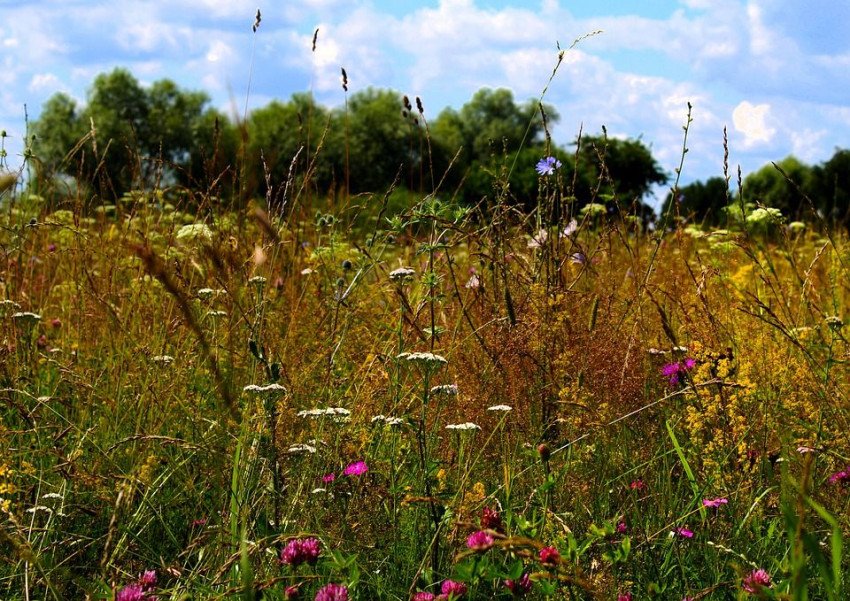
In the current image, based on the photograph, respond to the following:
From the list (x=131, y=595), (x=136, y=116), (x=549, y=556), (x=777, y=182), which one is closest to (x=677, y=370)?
(x=549, y=556)

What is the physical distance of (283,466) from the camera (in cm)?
238

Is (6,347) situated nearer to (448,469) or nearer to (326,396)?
(326,396)

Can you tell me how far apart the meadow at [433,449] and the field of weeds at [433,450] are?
0.01 metres

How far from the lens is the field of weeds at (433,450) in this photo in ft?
6.27

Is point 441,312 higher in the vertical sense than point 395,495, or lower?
higher

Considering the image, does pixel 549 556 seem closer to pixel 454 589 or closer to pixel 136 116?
pixel 454 589

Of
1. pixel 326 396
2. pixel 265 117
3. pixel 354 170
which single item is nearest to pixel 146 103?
pixel 265 117

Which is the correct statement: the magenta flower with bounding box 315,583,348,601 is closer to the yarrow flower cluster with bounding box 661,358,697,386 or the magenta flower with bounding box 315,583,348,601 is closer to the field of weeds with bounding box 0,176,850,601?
the field of weeds with bounding box 0,176,850,601

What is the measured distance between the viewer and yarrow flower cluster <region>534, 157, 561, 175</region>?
311cm

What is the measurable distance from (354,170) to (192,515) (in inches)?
1830

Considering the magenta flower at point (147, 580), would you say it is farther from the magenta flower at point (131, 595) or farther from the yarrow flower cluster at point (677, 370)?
the yarrow flower cluster at point (677, 370)

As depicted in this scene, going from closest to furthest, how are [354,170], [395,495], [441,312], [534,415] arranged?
[395,495] < [534,415] < [441,312] < [354,170]

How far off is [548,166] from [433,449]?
1161mm

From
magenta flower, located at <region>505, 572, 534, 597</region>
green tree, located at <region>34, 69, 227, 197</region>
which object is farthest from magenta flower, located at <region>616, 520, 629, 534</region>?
green tree, located at <region>34, 69, 227, 197</region>
